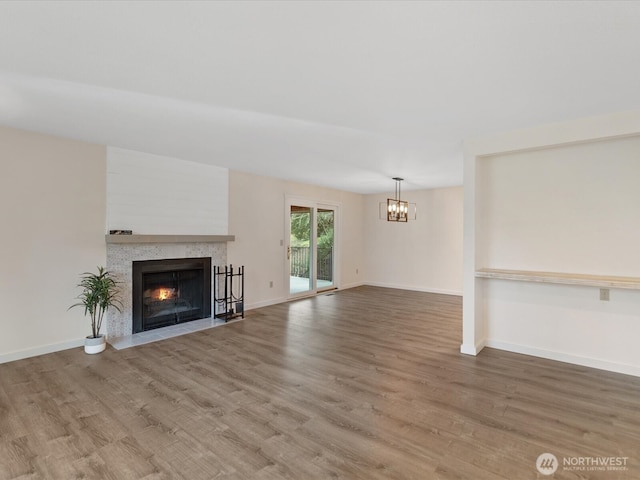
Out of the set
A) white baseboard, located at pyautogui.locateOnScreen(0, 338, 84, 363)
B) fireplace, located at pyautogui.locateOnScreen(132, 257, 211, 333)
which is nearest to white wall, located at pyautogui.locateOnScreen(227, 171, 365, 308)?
fireplace, located at pyautogui.locateOnScreen(132, 257, 211, 333)

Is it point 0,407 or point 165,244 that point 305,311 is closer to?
point 165,244

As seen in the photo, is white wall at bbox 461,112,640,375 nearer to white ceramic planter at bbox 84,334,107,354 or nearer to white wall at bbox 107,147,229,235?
white wall at bbox 107,147,229,235

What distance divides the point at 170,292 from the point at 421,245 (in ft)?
18.4

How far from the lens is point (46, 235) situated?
368cm

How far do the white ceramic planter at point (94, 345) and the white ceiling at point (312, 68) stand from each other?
235cm

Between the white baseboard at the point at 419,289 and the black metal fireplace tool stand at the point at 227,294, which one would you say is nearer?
the black metal fireplace tool stand at the point at 227,294

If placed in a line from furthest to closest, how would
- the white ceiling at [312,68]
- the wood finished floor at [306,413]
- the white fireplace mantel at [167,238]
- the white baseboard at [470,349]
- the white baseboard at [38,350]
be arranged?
the white fireplace mantel at [167,238]
the white baseboard at [470,349]
the white baseboard at [38,350]
the wood finished floor at [306,413]
the white ceiling at [312,68]

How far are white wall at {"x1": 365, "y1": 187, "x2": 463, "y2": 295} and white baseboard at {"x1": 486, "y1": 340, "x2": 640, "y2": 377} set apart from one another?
3.62m

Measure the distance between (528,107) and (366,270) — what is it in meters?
6.40

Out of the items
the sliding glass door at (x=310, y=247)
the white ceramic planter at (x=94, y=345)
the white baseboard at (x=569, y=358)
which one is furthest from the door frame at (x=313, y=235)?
the white baseboard at (x=569, y=358)

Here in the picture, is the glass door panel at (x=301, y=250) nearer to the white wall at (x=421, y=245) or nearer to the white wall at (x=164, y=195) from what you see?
the white wall at (x=164, y=195)

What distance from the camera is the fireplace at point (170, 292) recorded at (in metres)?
4.53

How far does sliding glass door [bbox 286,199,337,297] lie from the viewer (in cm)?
695

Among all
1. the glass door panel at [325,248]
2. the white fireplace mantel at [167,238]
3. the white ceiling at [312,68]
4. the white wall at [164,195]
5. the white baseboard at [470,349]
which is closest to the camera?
the white ceiling at [312,68]
